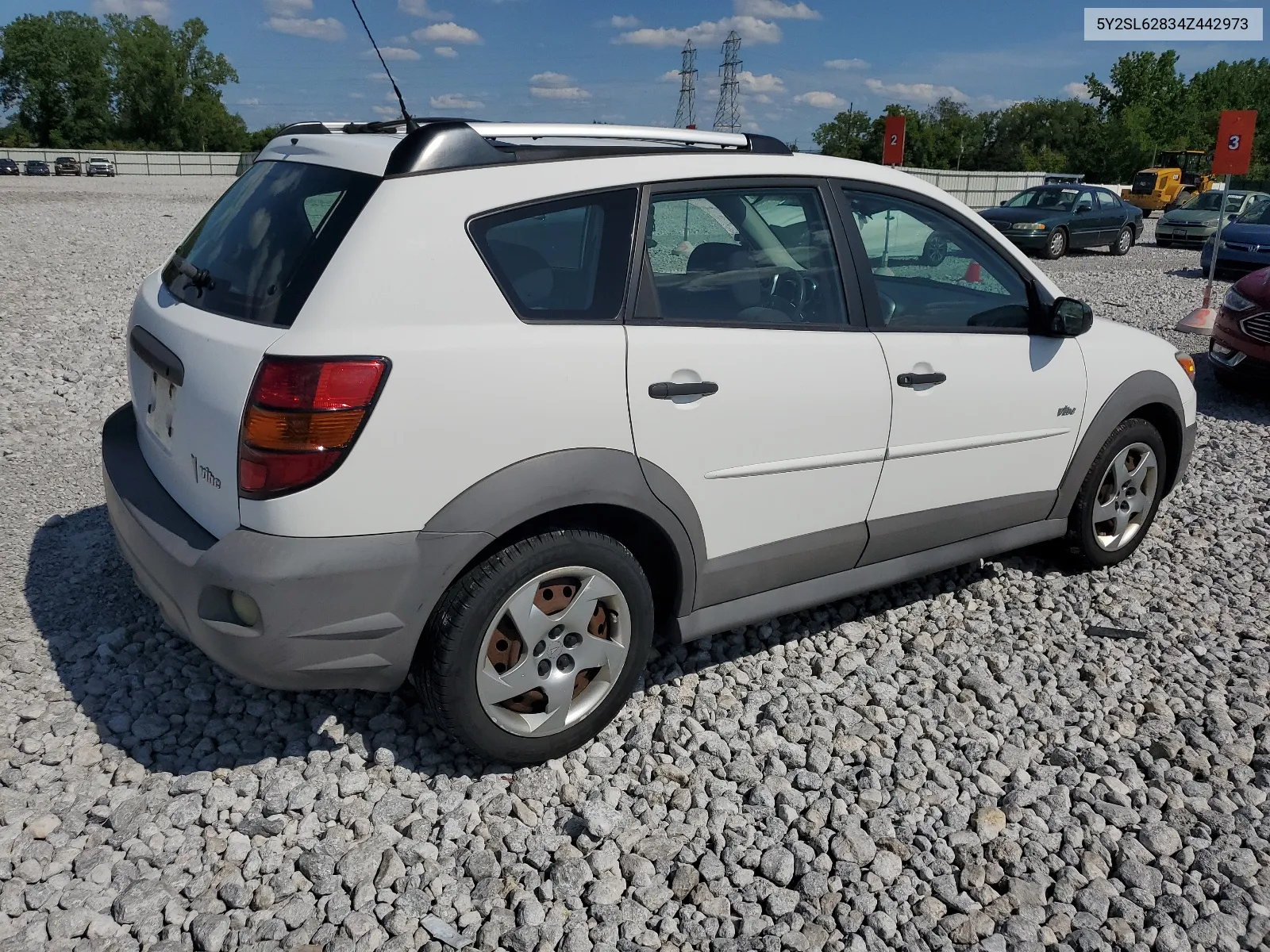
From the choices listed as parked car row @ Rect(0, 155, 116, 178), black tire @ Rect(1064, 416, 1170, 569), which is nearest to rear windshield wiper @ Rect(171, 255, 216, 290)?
black tire @ Rect(1064, 416, 1170, 569)

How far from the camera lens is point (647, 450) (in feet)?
9.82

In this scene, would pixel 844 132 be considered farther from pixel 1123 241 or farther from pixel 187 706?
pixel 187 706

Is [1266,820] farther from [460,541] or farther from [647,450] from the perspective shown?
[460,541]

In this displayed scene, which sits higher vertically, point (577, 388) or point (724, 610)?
point (577, 388)

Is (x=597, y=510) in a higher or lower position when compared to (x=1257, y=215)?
lower

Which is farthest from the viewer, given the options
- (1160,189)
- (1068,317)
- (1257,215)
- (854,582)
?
(1160,189)

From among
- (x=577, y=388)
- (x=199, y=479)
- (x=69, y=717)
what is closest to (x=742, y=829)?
(x=577, y=388)

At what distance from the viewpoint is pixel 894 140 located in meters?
19.9

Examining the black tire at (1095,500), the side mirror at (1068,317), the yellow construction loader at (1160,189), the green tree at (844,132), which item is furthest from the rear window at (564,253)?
the green tree at (844,132)

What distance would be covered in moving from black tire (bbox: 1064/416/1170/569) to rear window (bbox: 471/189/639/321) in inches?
101

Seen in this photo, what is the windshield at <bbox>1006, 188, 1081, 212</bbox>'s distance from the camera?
68.8 feet

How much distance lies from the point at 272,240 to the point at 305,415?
2.30 feet

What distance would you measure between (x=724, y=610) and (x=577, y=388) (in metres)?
1.03

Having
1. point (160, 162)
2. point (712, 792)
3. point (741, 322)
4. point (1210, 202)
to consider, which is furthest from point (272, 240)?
point (160, 162)
